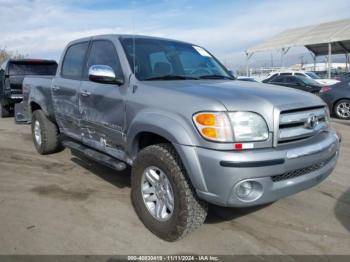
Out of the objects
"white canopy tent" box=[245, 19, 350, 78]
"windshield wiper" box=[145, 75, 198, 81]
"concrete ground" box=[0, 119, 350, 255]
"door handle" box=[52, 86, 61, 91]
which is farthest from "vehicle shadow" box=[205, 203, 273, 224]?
"white canopy tent" box=[245, 19, 350, 78]

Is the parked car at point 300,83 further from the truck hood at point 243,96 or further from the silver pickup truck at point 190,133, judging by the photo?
the truck hood at point 243,96

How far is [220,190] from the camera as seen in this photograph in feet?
9.79

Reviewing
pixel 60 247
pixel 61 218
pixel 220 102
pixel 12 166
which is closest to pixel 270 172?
pixel 220 102

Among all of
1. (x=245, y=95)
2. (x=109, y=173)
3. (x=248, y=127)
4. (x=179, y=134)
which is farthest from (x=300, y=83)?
(x=179, y=134)

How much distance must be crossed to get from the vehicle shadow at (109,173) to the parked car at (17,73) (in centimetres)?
614

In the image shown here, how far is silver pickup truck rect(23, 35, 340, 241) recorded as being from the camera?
3021 mm

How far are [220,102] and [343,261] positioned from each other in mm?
1665

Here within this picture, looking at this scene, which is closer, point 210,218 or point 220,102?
point 220,102

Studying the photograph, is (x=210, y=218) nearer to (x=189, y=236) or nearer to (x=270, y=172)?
(x=189, y=236)

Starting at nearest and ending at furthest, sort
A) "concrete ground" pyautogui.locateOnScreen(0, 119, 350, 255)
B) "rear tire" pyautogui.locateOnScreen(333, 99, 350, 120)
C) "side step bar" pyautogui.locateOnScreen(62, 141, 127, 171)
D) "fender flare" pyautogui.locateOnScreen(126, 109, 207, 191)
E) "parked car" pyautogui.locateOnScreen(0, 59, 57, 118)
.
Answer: "fender flare" pyautogui.locateOnScreen(126, 109, 207, 191), "concrete ground" pyautogui.locateOnScreen(0, 119, 350, 255), "side step bar" pyautogui.locateOnScreen(62, 141, 127, 171), "parked car" pyautogui.locateOnScreen(0, 59, 57, 118), "rear tire" pyautogui.locateOnScreen(333, 99, 350, 120)

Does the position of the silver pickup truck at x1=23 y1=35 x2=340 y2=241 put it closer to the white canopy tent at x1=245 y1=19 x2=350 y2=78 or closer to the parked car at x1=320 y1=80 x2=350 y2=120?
the parked car at x1=320 y1=80 x2=350 y2=120

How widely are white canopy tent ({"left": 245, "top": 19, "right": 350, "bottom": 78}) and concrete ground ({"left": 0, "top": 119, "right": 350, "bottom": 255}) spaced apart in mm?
21571

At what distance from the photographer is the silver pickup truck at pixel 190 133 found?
302cm

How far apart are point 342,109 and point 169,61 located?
29.0 feet
